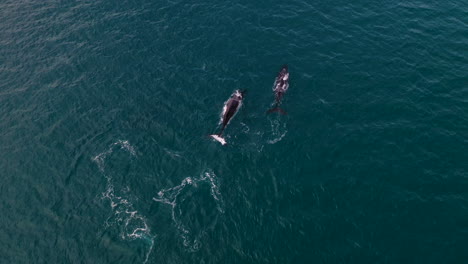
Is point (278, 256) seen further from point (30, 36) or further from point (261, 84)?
point (30, 36)

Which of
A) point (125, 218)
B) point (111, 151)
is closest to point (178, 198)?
point (125, 218)

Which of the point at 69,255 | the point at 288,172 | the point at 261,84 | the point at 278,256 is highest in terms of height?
the point at 261,84

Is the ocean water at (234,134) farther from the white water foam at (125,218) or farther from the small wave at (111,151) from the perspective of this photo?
the small wave at (111,151)

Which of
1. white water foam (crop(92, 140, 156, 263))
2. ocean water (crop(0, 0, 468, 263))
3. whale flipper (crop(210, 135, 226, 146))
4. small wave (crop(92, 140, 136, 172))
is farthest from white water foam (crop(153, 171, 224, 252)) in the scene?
small wave (crop(92, 140, 136, 172))

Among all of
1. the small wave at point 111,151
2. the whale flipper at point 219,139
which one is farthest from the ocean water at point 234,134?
the whale flipper at point 219,139

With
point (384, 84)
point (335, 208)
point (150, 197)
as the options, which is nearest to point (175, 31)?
point (150, 197)

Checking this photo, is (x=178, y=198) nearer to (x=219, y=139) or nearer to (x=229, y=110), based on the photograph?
(x=219, y=139)
